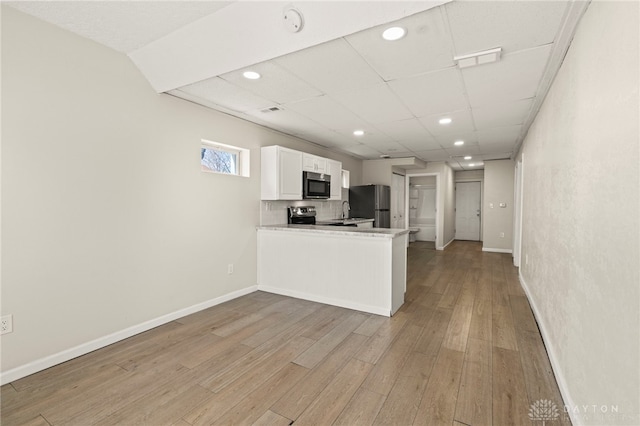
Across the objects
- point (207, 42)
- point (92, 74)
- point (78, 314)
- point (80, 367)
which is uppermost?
point (207, 42)

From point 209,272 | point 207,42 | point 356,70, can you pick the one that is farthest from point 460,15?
point 209,272

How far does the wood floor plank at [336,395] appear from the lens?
1.75 metres

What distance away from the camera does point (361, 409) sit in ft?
6.00

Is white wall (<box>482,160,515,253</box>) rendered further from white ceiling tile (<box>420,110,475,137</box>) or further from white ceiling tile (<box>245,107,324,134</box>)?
white ceiling tile (<box>245,107,324,134</box>)

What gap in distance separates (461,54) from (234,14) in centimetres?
174

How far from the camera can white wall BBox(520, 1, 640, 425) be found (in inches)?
43.9

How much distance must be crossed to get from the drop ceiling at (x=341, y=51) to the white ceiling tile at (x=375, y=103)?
12 millimetres

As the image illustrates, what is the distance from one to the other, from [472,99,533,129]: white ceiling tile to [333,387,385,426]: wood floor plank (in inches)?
131

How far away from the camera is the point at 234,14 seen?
212 centimetres

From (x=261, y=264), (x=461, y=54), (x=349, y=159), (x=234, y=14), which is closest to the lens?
(x=234, y=14)

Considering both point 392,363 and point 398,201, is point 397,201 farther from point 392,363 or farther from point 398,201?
point 392,363

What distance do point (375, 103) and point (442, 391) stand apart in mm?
2860

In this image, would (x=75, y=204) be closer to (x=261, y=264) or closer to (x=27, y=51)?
(x=27, y=51)

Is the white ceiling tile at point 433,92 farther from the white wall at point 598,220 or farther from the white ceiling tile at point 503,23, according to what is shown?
the white wall at point 598,220
